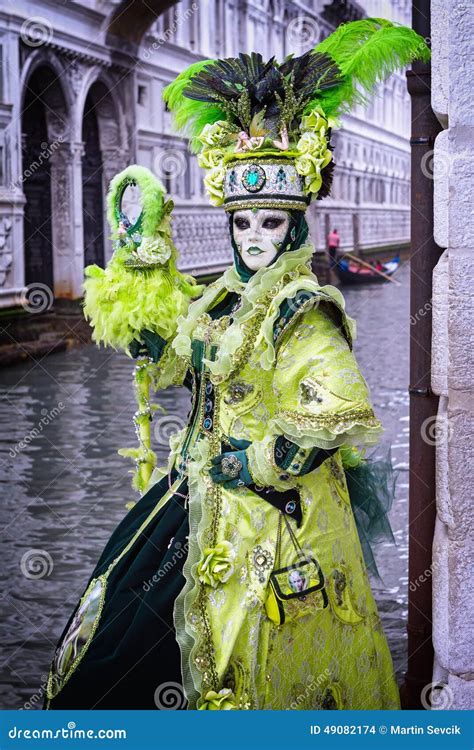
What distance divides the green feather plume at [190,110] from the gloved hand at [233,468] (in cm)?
87

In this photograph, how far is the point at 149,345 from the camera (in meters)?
3.03

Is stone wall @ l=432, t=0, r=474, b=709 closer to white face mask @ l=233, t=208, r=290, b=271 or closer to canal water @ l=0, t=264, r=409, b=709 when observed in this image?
white face mask @ l=233, t=208, r=290, b=271

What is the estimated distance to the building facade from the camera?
38.7 feet

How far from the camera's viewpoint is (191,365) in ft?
9.26

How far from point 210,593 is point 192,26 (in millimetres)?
15882

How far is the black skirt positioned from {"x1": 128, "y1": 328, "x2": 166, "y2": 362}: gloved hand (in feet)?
1.44

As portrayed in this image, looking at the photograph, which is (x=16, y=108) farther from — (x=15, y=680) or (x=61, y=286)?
(x=15, y=680)
